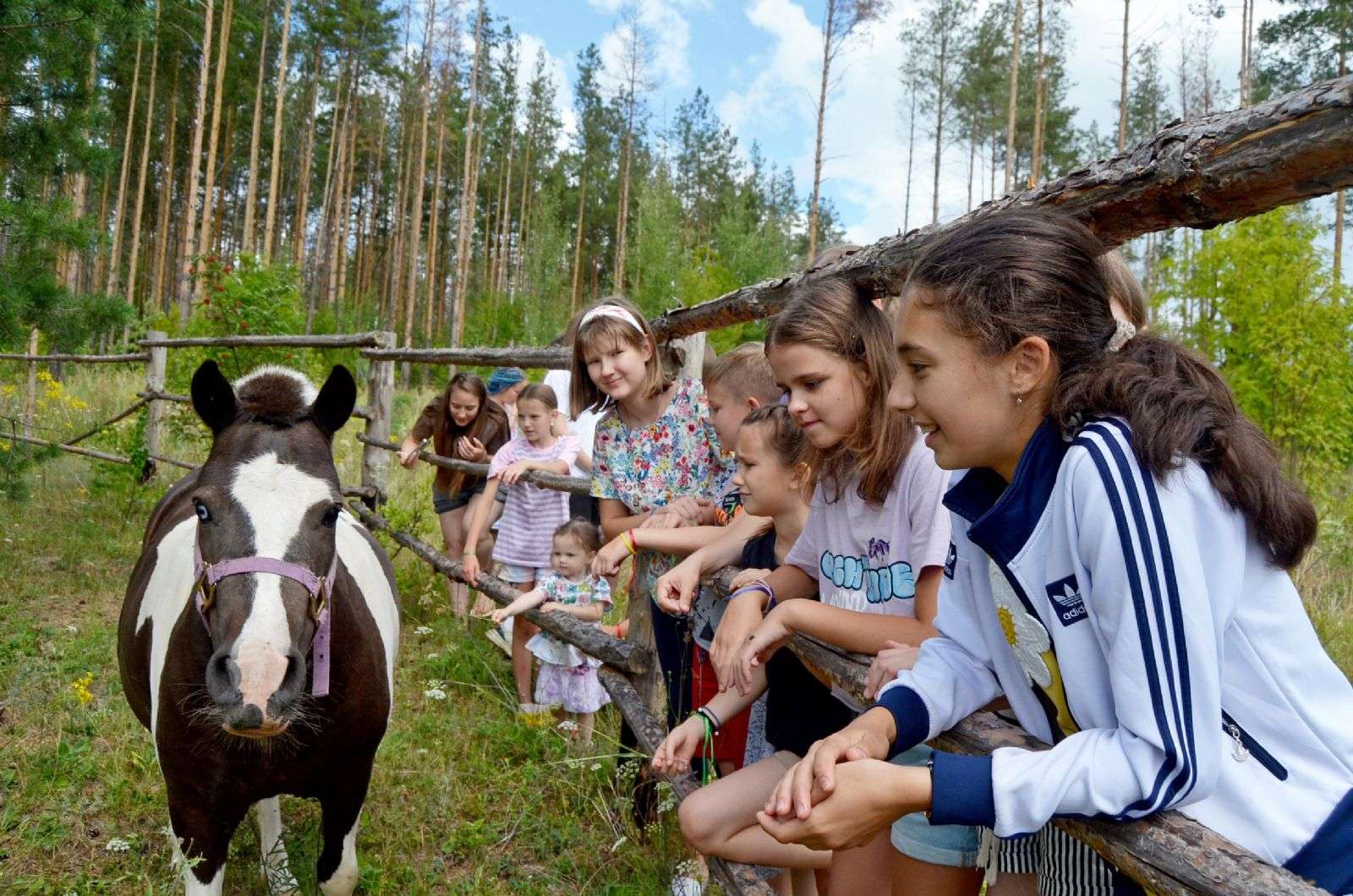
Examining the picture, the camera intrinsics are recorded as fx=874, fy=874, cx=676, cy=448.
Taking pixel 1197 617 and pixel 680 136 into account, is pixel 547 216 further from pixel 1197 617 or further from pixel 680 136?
pixel 1197 617

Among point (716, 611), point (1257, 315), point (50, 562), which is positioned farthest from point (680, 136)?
point (716, 611)

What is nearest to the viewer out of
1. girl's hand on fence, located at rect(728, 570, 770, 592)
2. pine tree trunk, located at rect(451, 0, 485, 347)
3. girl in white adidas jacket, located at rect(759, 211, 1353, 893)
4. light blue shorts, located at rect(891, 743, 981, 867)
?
girl in white adidas jacket, located at rect(759, 211, 1353, 893)

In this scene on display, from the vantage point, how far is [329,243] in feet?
101

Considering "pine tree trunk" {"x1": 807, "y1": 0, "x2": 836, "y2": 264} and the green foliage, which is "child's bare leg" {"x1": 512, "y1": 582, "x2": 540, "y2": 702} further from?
"pine tree trunk" {"x1": 807, "y1": 0, "x2": 836, "y2": 264}

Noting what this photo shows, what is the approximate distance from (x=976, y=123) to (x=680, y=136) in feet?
42.4

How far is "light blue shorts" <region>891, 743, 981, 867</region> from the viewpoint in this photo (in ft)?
4.93

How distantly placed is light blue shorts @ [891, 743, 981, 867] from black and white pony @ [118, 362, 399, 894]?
135cm

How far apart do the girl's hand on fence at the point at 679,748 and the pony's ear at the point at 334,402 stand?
1.33m

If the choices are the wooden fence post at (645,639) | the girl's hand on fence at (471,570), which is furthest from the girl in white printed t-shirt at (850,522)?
the girl's hand on fence at (471,570)

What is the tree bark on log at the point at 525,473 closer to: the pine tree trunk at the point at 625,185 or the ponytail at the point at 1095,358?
the ponytail at the point at 1095,358

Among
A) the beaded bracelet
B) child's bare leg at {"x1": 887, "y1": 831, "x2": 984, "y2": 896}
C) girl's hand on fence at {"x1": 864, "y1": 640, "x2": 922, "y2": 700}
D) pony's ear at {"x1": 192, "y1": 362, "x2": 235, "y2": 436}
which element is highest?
pony's ear at {"x1": 192, "y1": 362, "x2": 235, "y2": 436}

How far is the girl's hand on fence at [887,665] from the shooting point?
1.52 meters

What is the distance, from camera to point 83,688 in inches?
157

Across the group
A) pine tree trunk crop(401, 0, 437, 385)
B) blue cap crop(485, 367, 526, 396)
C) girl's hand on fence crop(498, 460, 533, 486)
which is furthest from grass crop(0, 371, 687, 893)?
pine tree trunk crop(401, 0, 437, 385)
